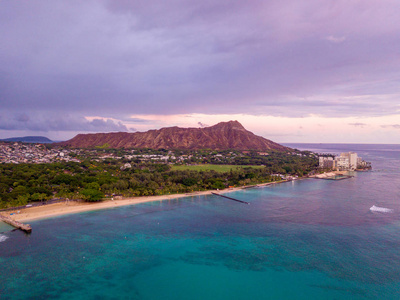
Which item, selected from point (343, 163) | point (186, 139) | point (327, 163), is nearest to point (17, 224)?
point (327, 163)

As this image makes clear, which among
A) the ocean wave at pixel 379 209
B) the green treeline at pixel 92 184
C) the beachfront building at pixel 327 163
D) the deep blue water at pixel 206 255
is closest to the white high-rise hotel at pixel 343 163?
the beachfront building at pixel 327 163

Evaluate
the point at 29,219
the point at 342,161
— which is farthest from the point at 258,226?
the point at 342,161

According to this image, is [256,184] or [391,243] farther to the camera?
[256,184]

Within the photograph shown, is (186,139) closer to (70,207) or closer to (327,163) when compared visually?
→ (327,163)

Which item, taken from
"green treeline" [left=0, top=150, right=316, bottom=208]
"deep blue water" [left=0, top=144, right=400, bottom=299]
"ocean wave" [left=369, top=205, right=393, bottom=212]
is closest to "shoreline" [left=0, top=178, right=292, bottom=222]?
"green treeline" [left=0, top=150, right=316, bottom=208]

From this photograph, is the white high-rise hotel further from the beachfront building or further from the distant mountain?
the distant mountain

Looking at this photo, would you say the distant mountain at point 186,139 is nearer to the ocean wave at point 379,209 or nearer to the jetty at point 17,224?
the ocean wave at point 379,209

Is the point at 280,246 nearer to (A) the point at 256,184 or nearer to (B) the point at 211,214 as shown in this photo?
(B) the point at 211,214
